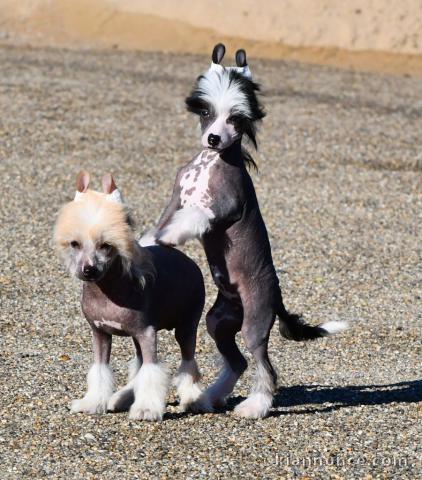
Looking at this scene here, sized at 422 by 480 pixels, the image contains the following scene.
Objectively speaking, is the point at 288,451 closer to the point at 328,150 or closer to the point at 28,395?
the point at 28,395

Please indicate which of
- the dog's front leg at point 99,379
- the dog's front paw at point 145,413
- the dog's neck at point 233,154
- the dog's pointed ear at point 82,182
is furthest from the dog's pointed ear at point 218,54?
the dog's front paw at point 145,413

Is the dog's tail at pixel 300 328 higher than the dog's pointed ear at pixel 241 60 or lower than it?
lower

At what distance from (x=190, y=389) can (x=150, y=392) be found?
0.42 m

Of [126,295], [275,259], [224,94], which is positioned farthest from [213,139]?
[275,259]

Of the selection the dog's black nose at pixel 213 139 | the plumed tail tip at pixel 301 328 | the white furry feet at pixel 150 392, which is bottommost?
the white furry feet at pixel 150 392

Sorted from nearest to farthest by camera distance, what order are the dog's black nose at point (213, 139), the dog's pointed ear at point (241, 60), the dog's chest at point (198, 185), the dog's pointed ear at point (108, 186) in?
1. the dog's pointed ear at point (108, 186)
2. the dog's black nose at point (213, 139)
3. the dog's chest at point (198, 185)
4. the dog's pointed ear at point (241, 60)

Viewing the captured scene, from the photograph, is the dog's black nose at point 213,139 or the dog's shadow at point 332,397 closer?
the dog's black nose at point 213,139

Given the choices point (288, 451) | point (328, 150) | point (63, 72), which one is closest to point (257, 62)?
point (63, 72)

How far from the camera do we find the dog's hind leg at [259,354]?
6008mm

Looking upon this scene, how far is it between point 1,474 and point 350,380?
99.5 inches

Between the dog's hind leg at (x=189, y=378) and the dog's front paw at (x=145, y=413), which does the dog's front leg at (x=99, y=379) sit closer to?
the dog's front paw at (x=145, y=413)

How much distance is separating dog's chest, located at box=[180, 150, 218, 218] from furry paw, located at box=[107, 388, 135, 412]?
1.00 metres

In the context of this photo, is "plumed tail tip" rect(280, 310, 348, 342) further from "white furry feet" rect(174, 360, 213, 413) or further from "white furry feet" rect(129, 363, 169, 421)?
"white furry feet" rect(129, 363, 169, 421)

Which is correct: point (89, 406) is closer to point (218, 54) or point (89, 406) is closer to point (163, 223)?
point (163, 223)
